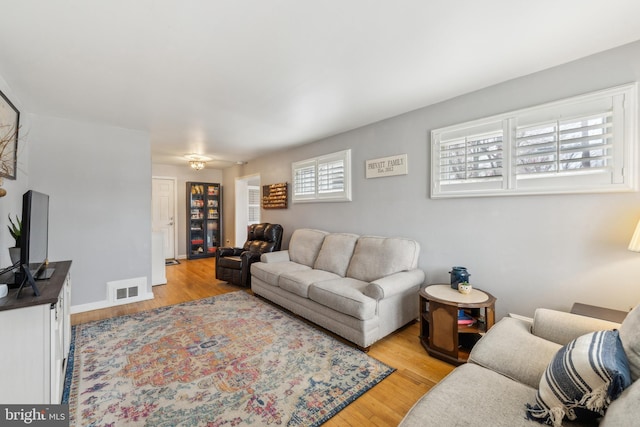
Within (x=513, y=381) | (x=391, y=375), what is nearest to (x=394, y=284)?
(x=391, y=375)

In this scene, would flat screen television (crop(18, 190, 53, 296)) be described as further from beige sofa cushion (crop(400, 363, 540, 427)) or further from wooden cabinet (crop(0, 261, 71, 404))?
beige sofa cushion (crop(400, 363, 540, 427))

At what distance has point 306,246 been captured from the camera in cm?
392

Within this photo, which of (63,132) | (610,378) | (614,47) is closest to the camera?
(610,378)

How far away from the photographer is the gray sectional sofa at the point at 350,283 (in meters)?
2.41

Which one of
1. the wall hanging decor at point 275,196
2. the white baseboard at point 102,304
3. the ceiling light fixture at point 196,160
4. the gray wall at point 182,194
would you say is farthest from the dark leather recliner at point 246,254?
the gray wall at point 182,194

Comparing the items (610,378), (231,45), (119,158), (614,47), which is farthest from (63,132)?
(614,47)

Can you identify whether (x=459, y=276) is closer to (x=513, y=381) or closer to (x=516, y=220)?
(x=516, y=220)

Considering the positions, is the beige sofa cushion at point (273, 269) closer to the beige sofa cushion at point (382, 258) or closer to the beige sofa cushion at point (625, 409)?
the beige sofa cushion at point (382, 258)

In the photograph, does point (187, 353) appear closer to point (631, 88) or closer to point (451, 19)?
point (451, 19)

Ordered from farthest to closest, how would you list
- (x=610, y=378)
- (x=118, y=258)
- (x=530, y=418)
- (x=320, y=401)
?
(x=118, y=258) → (x=320, y=401) → (x=530, y=418) → (x=610, y=378)

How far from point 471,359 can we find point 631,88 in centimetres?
211

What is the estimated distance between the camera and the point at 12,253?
5.95 feet

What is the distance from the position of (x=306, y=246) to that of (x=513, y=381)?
2909mm

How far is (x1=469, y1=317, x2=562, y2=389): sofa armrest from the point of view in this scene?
1.28 m
